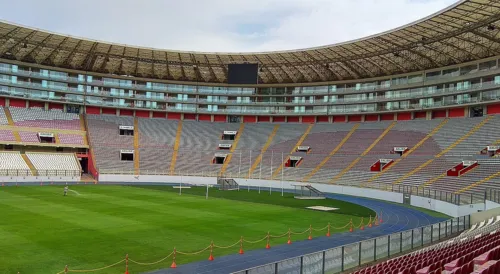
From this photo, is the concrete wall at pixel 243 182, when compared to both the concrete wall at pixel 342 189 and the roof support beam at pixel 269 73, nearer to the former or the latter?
the concrete wall at pixel 342 189

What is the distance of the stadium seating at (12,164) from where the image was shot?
197 ft

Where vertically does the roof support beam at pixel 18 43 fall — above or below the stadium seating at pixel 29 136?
above

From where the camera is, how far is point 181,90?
284 feet

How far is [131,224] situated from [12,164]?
141ft

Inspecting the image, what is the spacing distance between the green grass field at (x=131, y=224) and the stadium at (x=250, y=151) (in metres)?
0.19

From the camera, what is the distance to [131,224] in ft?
93.6

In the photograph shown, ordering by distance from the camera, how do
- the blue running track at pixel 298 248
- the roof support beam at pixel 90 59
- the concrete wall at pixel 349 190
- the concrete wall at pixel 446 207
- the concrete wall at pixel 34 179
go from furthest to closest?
the roof support beam at pixel 90 59 → the concrete wall at pixel 34 179 → the concrete wall at pixel 349 190 → the concrete wall at pixel 446 207 → the blue running track at pixel 298 248

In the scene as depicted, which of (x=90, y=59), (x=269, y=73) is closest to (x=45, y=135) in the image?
(x=90, y=59)

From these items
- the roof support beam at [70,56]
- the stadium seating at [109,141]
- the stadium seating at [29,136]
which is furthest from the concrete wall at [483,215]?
the stadium seating at [29,136]

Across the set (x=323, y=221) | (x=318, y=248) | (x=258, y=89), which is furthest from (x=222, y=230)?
(x=258, y=89)

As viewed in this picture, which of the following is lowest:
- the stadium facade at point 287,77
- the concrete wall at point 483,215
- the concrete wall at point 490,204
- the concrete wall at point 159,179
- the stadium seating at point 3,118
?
the concrete wall at point 159,179

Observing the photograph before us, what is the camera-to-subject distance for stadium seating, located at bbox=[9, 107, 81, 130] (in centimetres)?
7112

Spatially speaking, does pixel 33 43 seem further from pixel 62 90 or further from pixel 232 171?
pixel 232 171

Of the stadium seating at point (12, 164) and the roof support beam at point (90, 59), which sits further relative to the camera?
the roof support beam at point (90, 59)
